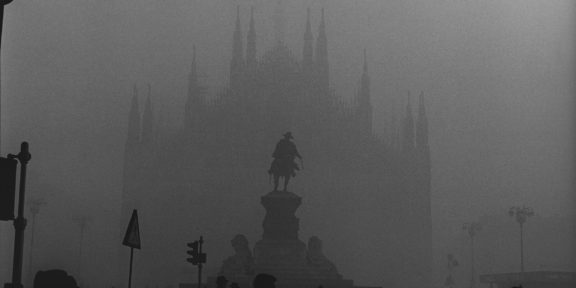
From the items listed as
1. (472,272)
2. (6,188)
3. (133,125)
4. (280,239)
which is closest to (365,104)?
(472,272)

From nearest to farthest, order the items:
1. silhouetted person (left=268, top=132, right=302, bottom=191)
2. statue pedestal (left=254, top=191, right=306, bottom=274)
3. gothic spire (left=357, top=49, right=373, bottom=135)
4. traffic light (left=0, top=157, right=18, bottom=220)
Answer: traffic light (left=0, top=157, right=18, bottom=220) → statue pedestal (left=254, top=191, right=306, bottom=274) → silhouetted person (left=268, top=132, right=302, bottom=191) → gothic spire (left=357, top=49, right=373, bottom=135)

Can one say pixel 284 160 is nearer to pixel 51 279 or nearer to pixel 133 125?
pixel 133 125

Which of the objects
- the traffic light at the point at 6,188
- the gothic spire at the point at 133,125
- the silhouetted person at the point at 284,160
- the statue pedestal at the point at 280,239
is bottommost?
the traffic light at the point at 6,188

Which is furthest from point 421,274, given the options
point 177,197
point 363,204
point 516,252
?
point 177,197

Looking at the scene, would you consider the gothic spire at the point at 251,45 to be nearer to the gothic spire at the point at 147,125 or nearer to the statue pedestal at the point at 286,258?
the gothic spire at the point at 147,125

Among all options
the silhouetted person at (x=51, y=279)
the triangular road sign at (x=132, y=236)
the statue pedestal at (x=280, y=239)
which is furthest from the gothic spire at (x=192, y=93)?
the silhouetted person at (x=51, y=279)

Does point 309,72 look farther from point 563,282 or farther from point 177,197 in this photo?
point 563,282

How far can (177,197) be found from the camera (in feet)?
156

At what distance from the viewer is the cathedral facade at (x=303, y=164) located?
157 ft

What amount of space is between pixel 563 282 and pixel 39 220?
25.5 m

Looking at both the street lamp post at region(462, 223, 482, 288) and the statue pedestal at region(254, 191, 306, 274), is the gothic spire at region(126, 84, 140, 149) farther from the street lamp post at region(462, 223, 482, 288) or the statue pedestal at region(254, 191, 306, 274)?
the street lamp post at region(462, 223, 482, 288)

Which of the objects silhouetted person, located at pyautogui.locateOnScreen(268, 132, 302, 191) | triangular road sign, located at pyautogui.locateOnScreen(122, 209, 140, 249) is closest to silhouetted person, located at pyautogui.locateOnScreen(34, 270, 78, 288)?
triangular road sign, located at pyautogui.locateOnScreen(122, 209, 140, 249)

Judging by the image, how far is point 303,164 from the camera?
49875mm

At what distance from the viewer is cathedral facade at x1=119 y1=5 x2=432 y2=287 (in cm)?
4778
